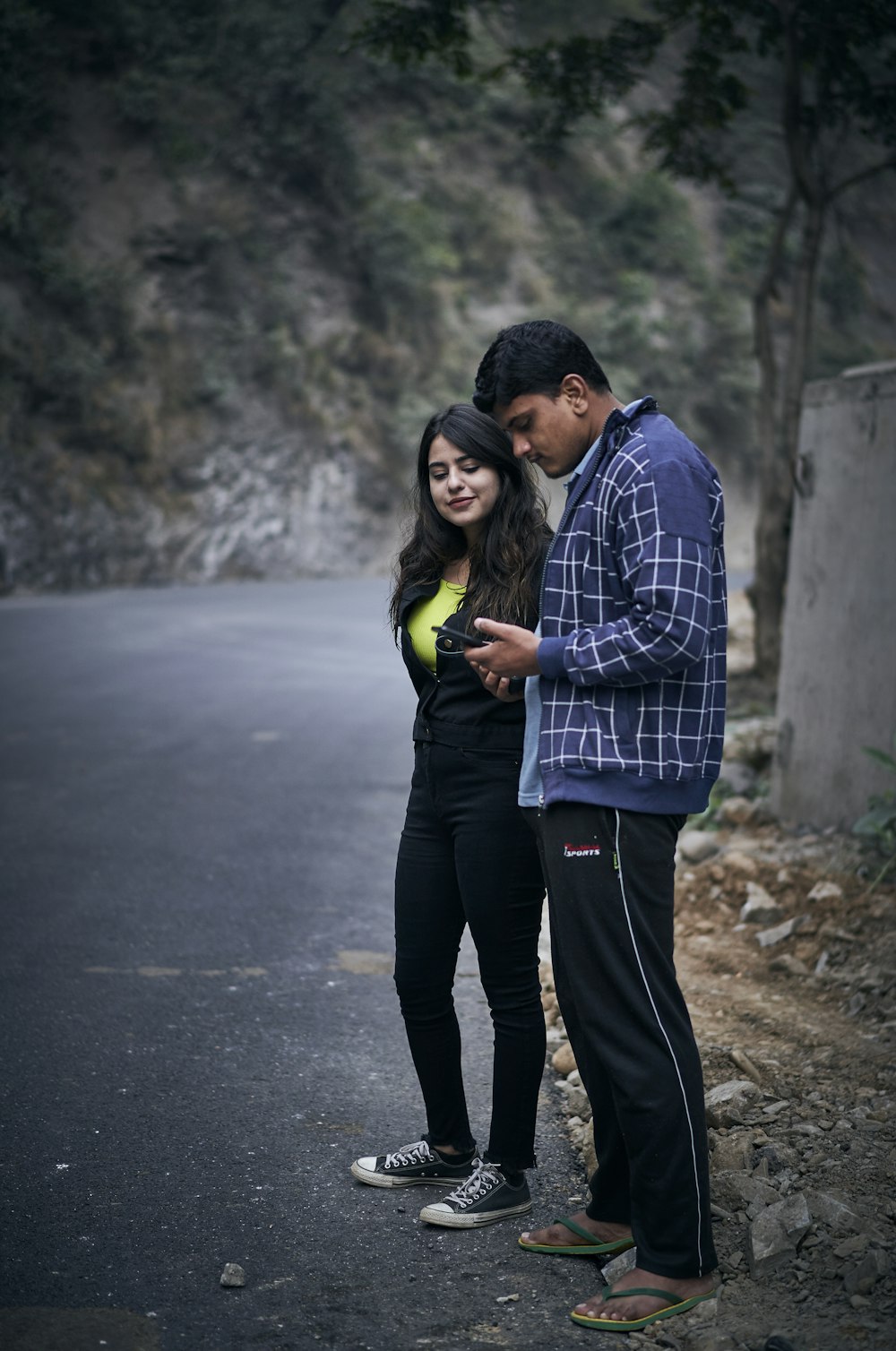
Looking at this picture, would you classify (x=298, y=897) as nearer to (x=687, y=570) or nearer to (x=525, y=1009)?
(x=525, y=1009)

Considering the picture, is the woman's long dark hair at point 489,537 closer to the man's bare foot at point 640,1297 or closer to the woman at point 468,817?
the woman at point 468,817

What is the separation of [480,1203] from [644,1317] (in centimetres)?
65

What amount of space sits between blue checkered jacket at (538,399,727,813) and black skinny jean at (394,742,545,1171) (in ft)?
1.52

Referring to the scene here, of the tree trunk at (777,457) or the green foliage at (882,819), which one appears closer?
the green foliage at (882,819)

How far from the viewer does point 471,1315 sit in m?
2.88

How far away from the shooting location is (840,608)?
6410 mm

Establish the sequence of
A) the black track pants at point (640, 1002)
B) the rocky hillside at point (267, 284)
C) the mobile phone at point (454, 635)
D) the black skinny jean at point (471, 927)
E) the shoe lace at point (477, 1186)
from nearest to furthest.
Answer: the black track pants at point (640, 1002), the mobile phone at point (454, 635), the black skinny jean at point (471, 927), the shoe lace at point (477, 1186), the rocky hillside at point (267, 284)

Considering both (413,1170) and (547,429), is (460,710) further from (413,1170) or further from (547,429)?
(413,1170)

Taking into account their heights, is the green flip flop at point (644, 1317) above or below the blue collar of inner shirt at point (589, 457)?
below

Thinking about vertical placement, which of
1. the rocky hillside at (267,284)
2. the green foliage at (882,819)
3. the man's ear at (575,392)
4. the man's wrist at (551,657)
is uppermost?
the rocky hillside at (267,284)

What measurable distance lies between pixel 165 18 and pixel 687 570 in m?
34.9

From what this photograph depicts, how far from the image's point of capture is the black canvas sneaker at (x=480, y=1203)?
10.8 ft

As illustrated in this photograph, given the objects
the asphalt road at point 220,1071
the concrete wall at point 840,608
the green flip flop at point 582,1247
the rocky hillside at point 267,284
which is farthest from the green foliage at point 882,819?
the rocky hillside at point 267,284

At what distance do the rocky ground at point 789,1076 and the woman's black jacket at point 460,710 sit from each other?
3.92ft
